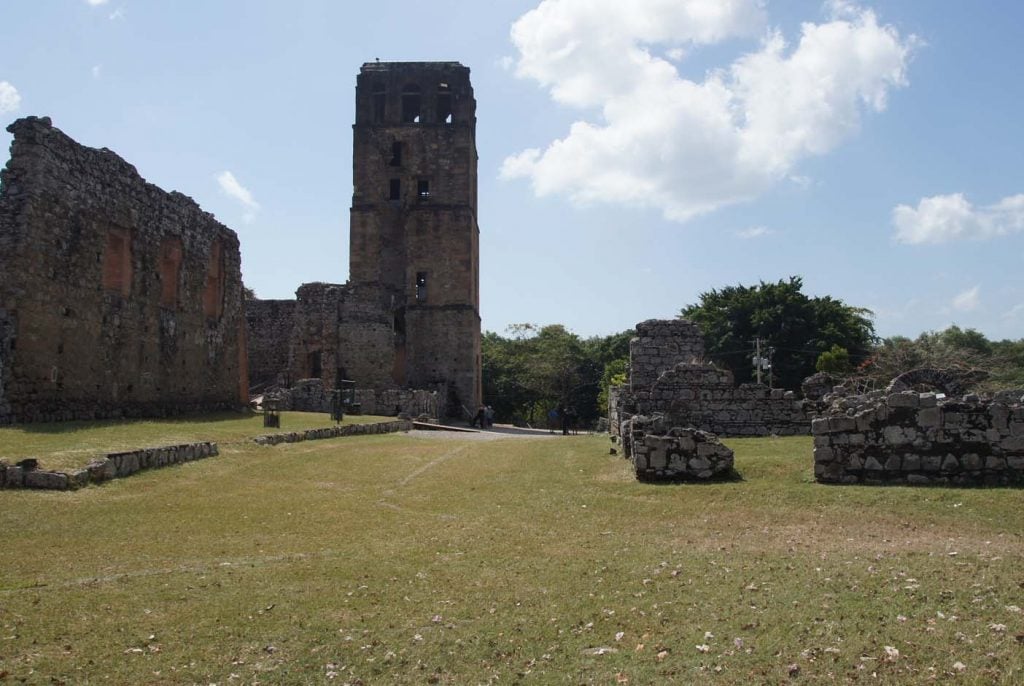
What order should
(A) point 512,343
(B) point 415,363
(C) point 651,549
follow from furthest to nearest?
(A) point 512,343 < (B) point 415,363 < (C) point 651,549

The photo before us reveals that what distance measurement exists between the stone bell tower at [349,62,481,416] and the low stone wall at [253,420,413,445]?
59.6 ft

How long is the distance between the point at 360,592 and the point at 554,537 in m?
2.79

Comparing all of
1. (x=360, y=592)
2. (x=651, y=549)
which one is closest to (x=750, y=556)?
(x=651, y=549)

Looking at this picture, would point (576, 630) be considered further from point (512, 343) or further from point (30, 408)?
point (512, 343)

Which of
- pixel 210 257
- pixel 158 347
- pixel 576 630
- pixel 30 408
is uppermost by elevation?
pixel 210 257

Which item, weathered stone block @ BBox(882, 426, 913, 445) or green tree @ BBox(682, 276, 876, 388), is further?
green tree @ BBox(682, 276, 876, 388)

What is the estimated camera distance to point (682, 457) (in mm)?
12078

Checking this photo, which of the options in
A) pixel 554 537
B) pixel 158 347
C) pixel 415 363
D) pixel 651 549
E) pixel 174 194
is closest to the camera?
pixel 651 549

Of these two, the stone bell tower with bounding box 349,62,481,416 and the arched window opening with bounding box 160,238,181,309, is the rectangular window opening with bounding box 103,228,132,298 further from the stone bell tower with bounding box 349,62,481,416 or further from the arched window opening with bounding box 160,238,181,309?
the stone bell tower with bounding box 349,62,481,416

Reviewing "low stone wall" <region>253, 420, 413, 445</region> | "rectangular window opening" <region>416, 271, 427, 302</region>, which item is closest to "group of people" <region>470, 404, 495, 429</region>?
"rectangular window opening" <region>416, 271, 427, 302</region>

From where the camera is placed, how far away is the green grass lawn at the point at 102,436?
12.1 metres

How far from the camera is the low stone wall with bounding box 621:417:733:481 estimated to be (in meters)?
11.9

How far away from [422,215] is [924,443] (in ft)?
128

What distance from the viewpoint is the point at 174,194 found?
2486 centimetres
